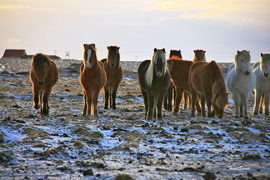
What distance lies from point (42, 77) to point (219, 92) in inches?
221

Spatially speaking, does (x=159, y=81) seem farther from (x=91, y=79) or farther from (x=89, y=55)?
(x=89, y=55)

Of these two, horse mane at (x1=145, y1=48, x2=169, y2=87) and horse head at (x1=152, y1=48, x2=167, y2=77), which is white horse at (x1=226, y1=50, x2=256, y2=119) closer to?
horse mane at (x1=145, y1=48, x2=169, y2=87)

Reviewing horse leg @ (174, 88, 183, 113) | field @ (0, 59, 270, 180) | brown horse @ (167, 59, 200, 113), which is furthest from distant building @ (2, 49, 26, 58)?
field @ (0, 59, 270, 180)

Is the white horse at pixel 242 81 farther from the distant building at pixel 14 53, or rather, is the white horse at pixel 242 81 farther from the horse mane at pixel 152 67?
Answer: the distant building at pixel 14 53

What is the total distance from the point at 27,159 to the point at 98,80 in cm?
489

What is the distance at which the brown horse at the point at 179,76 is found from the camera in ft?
36.4

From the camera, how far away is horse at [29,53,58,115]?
9.09 m

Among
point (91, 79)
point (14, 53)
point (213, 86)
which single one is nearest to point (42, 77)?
point (91, 79)

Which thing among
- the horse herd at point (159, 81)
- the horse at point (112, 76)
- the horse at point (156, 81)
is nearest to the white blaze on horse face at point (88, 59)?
the horse herd at point (159, 81)

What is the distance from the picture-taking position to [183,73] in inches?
444

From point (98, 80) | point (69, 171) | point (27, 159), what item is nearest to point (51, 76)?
point (98, 80)

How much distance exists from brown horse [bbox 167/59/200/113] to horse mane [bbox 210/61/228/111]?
180 centimetres

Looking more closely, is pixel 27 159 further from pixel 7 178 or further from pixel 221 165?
pixel 221 165

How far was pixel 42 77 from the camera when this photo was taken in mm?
9078
